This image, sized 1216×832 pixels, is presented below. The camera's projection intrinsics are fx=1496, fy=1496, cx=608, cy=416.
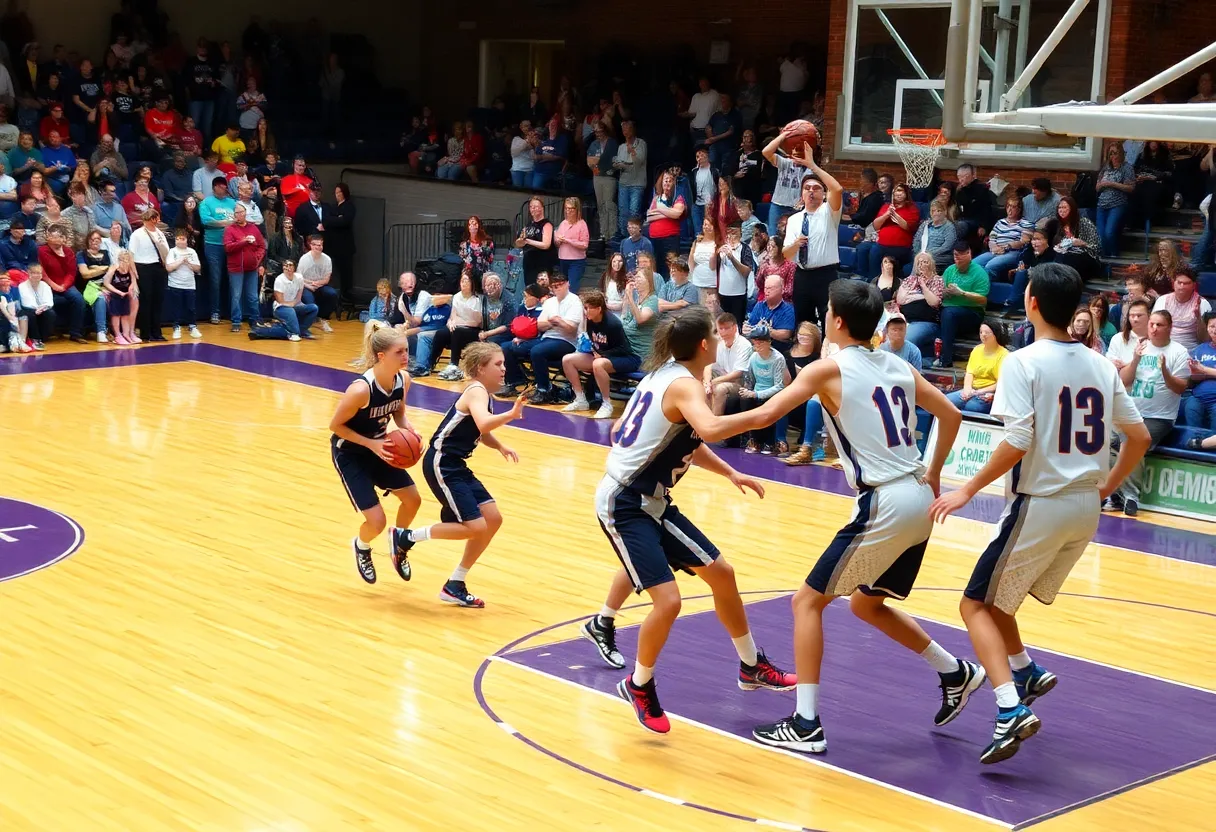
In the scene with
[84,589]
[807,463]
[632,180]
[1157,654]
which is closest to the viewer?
[1157,654]

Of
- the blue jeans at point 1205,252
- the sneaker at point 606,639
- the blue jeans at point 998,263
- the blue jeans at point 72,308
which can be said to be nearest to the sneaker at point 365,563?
the sneaker at point 606,639

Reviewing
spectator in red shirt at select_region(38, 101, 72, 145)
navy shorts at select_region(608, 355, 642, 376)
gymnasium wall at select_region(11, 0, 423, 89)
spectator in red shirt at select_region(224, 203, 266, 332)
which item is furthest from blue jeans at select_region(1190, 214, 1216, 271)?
gymnasium wall at select_region(11, 0, 423, 89)

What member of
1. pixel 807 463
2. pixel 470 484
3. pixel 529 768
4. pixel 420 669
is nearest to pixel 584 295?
pixel 807 463

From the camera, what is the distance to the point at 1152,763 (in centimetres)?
589

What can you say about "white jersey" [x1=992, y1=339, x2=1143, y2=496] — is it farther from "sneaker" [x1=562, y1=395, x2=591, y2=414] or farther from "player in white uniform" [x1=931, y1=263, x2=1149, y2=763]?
"sneaker" [x1=562, y1=395, x2=591, y2=414]

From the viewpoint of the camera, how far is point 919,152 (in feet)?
51.0

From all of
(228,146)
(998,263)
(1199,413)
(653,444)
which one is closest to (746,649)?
(653,444)

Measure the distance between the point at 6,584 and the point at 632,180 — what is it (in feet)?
38.8

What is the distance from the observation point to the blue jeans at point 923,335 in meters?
13.4

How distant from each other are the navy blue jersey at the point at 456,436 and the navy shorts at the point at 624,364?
251 inches

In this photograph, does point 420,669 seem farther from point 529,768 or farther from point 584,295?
point 584,295

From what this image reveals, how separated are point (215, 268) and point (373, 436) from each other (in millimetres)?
11543

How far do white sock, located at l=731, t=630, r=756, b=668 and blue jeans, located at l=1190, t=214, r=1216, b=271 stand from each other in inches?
344

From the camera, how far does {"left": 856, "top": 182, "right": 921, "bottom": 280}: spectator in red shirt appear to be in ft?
48.2
